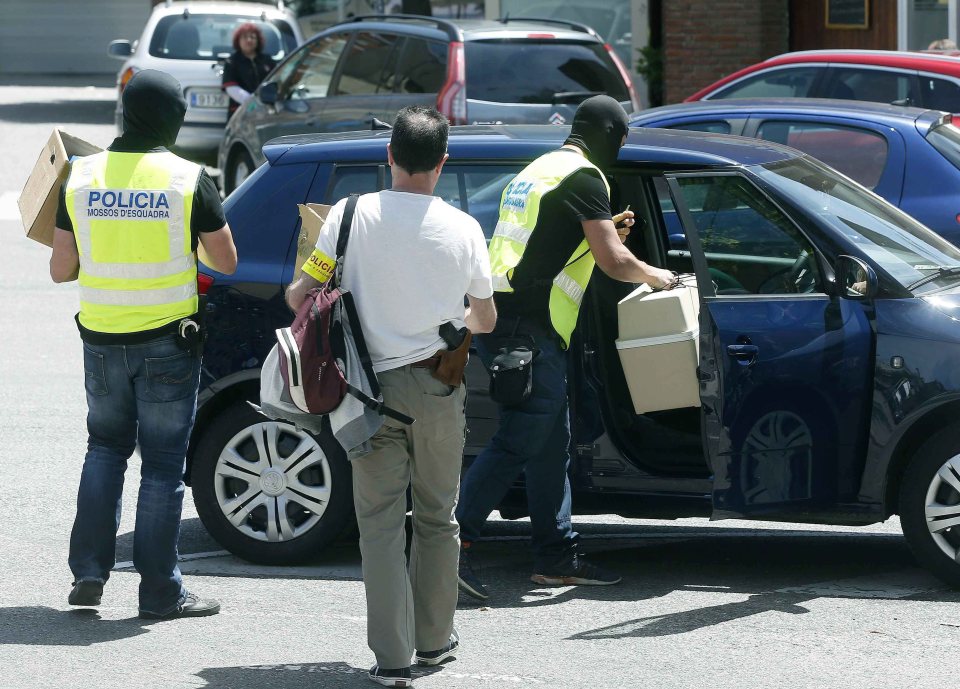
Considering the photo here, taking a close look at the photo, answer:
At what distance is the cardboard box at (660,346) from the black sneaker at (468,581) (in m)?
0.83

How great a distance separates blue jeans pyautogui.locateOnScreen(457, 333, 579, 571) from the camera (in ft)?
18.6

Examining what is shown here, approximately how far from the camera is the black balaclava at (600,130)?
18.7 ft

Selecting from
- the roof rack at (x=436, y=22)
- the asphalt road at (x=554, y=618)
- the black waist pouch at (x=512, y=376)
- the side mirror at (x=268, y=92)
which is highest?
the roof rack at (x=436, y=22)

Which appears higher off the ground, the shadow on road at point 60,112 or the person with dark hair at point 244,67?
the person with dark hair at point 244,67

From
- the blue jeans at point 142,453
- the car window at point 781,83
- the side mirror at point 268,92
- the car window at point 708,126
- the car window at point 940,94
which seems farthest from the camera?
the side mirror at point 268,92

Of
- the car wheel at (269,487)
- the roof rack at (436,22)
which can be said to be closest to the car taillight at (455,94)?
the roof rack at (436,22)

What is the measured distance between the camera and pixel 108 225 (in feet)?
17.6

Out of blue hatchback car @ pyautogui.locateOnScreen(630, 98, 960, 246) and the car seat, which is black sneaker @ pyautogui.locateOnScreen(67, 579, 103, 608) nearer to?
blue hatchback car @ pyautogui.locateOnScreen(630, 98, 960, 246)

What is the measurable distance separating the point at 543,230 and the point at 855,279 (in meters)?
1.12

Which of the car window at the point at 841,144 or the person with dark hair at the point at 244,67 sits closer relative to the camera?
the car window at the point at 841,144

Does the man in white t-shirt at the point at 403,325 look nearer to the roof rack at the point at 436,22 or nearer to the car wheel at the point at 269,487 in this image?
the car wheel at the point at 269,487

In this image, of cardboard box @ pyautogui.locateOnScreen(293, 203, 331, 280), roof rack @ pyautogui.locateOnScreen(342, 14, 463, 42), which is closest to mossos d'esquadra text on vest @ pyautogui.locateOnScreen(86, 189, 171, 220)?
cardboard box @ pyautogui.locateOnScreen(293, 203, 331, 280)

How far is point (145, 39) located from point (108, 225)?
44.6 feet

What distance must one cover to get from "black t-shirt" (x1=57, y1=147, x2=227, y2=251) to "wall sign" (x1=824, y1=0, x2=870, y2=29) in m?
13.3
